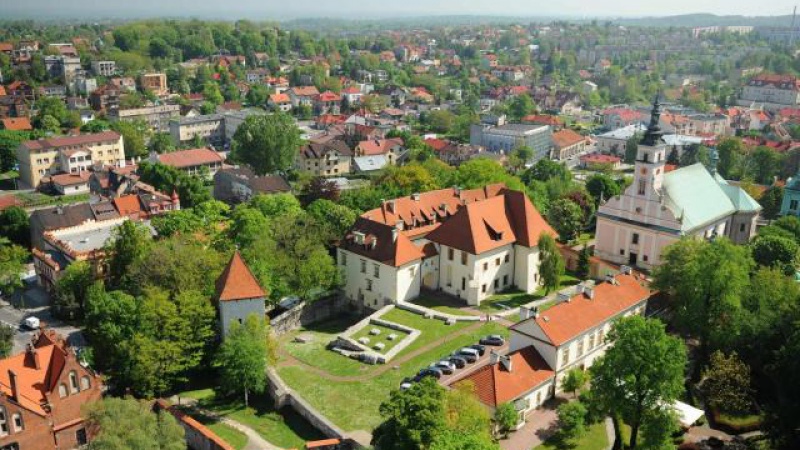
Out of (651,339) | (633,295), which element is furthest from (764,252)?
(651,339)

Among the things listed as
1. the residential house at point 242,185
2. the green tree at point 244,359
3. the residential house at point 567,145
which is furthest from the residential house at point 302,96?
the green tree at point 244,359

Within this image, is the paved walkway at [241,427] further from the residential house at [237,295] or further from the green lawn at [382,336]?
the green lawn at [382,336]

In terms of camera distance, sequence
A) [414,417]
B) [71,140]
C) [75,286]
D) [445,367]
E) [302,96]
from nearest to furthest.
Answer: [414,417] < [445,367] < [75,286] < [71,140] < [302,96]

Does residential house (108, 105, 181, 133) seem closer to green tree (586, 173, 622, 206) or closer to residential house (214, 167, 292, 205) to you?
residential house (214, 167, 292, 205)

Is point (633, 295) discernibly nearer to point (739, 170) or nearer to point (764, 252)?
point (764, 252)

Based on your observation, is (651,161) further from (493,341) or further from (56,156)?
(56,156)

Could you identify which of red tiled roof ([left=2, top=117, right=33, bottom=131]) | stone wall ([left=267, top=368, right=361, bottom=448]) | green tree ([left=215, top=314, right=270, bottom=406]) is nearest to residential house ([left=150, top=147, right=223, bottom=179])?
red tiled roof ([left=2, top=117, right=33, bottom=131])

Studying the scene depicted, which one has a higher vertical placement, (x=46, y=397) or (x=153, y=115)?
(x=46, y=397)

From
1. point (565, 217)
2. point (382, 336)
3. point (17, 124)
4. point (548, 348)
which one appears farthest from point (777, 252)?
point (17, 124)
